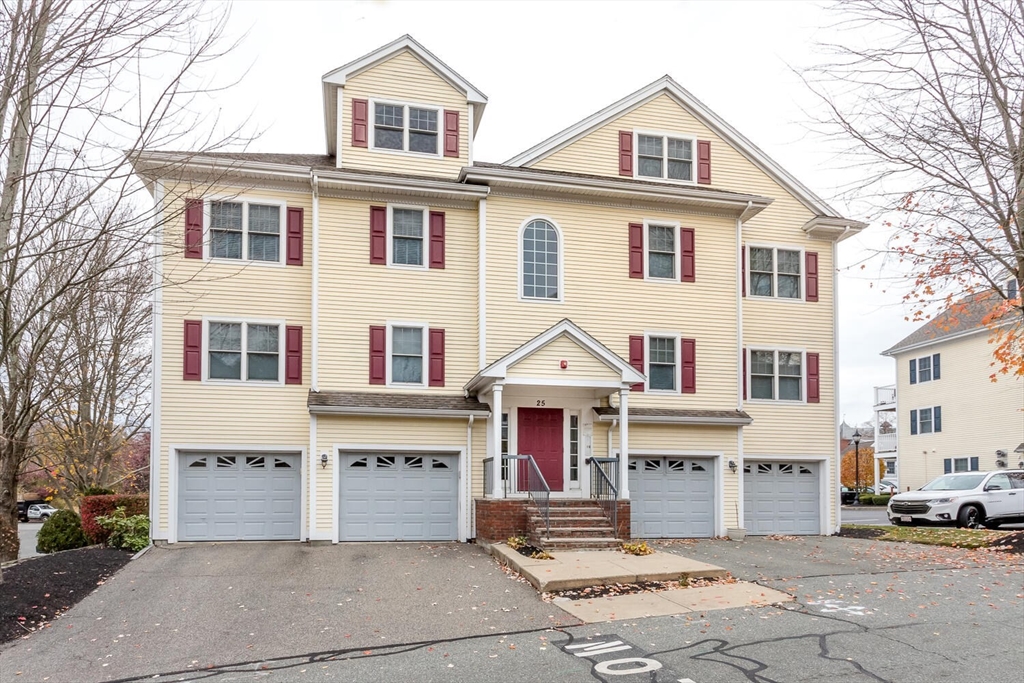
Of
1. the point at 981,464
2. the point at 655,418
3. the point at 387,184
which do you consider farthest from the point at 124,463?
the point at 981,464

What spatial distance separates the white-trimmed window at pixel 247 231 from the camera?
1681 cm

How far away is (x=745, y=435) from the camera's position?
19422 mm

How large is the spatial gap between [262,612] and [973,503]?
685 inches

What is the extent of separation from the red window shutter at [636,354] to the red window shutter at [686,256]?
5.91ft

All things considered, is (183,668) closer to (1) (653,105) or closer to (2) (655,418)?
(2) (655,418)

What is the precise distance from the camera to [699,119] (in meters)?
19.7

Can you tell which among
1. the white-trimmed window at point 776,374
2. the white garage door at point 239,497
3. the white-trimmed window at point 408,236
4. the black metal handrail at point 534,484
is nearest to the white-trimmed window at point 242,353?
the white garage door at point 239,497

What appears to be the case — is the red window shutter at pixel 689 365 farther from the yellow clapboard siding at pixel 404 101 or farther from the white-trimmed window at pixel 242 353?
the white-trimmed window at pixel 242 353

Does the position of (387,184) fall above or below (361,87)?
below

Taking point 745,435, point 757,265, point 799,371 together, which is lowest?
point 745,435

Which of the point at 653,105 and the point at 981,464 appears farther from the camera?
the point at 981,464

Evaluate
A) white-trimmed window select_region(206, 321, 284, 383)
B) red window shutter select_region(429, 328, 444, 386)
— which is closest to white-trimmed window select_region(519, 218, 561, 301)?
red window shutter select_region(429, 328, 444, 386)

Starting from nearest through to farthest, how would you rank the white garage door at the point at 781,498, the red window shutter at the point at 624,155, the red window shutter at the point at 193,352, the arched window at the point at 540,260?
the red window shutter at the point at 193,352 → the arched window at the point at 540,260 → the red window shutter at the point at 624,155 → the white garage door at the point at 781,498

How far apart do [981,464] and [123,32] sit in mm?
32484
